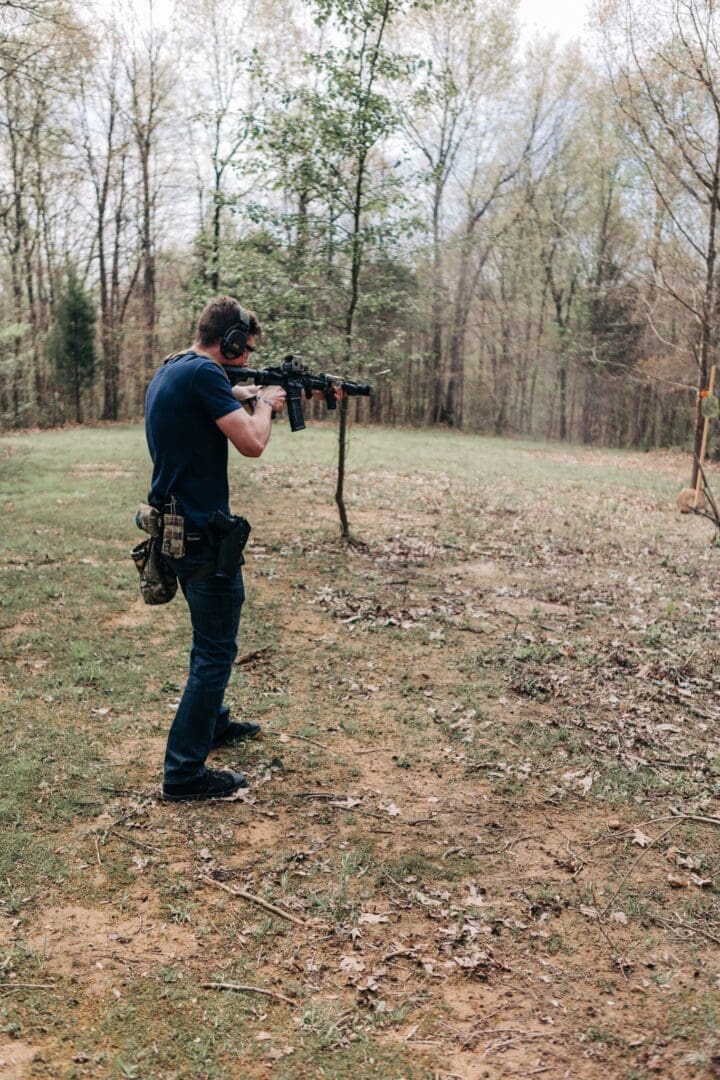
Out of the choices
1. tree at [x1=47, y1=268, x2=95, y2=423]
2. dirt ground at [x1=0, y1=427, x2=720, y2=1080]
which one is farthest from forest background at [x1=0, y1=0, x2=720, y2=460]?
dirt ground at [x1=0, y1=427, x2=720, y2=1080]

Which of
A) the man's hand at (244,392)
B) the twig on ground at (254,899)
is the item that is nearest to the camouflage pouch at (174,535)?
the man's hand at (244,392)

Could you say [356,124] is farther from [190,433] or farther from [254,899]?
[254,899]

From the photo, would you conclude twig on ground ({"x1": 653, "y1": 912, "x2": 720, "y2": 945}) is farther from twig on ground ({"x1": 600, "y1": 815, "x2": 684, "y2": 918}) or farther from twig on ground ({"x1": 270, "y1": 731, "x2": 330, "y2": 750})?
twig on ground ({"x1": 270, "y1": 731, "x2": 330, "y2": 750})

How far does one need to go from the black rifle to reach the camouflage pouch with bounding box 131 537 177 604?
40.7 inches

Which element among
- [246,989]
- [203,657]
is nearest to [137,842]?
[203,657]

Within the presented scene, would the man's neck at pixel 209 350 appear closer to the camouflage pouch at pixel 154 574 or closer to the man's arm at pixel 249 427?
the man's arm at pixel 249 427

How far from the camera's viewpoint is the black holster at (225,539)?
4105 millimetres

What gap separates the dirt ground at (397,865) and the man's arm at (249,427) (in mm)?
1993

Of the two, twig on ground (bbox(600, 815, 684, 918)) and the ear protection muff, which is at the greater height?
the ear protection muff

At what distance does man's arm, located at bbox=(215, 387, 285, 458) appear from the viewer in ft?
13.0

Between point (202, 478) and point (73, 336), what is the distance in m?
28.9

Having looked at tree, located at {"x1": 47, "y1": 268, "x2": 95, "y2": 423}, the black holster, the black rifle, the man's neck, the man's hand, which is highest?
tree, located at {"x1": 47, "y1": 268, "x2": 95, "y2": 423}

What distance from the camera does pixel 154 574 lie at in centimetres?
427

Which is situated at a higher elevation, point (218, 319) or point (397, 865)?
point (218, 319)
